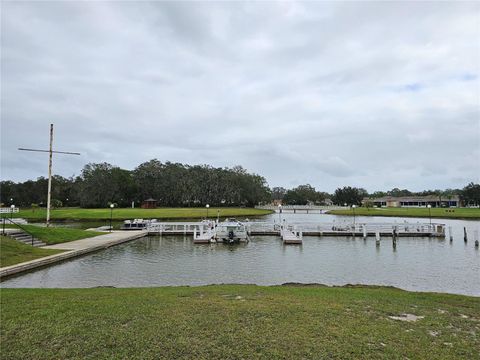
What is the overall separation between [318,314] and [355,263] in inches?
624

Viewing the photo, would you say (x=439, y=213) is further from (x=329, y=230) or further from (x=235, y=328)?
(x=235, y=328)

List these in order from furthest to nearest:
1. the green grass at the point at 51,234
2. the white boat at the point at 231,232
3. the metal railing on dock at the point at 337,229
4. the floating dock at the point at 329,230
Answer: the metal railing on dock at the point at 337,229 → the floating dock at the point at 329,230 → the white boat at the point at 231,232 → the green grass at the point at 51,234

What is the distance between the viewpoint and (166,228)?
1734 inches

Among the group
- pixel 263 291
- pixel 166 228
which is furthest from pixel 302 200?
pixel 263 291

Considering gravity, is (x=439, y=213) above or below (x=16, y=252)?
above

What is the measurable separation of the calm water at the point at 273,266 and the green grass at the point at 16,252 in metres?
1.62

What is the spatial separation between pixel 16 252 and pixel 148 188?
8966 cm

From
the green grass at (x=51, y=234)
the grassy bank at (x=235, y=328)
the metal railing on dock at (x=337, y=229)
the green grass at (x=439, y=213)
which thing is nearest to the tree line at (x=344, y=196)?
the green grass at (x=439, y=213)

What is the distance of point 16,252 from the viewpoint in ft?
69.1

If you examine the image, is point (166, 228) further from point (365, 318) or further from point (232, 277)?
point (365, 318)

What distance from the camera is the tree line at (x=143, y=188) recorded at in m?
103

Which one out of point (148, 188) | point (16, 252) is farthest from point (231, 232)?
point (148, 188)

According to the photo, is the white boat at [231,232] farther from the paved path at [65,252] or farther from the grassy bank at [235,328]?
the grassy bank at [235,328]

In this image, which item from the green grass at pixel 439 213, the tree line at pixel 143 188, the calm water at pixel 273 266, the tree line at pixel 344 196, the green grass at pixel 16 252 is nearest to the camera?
the calm water at pixel 273 266
